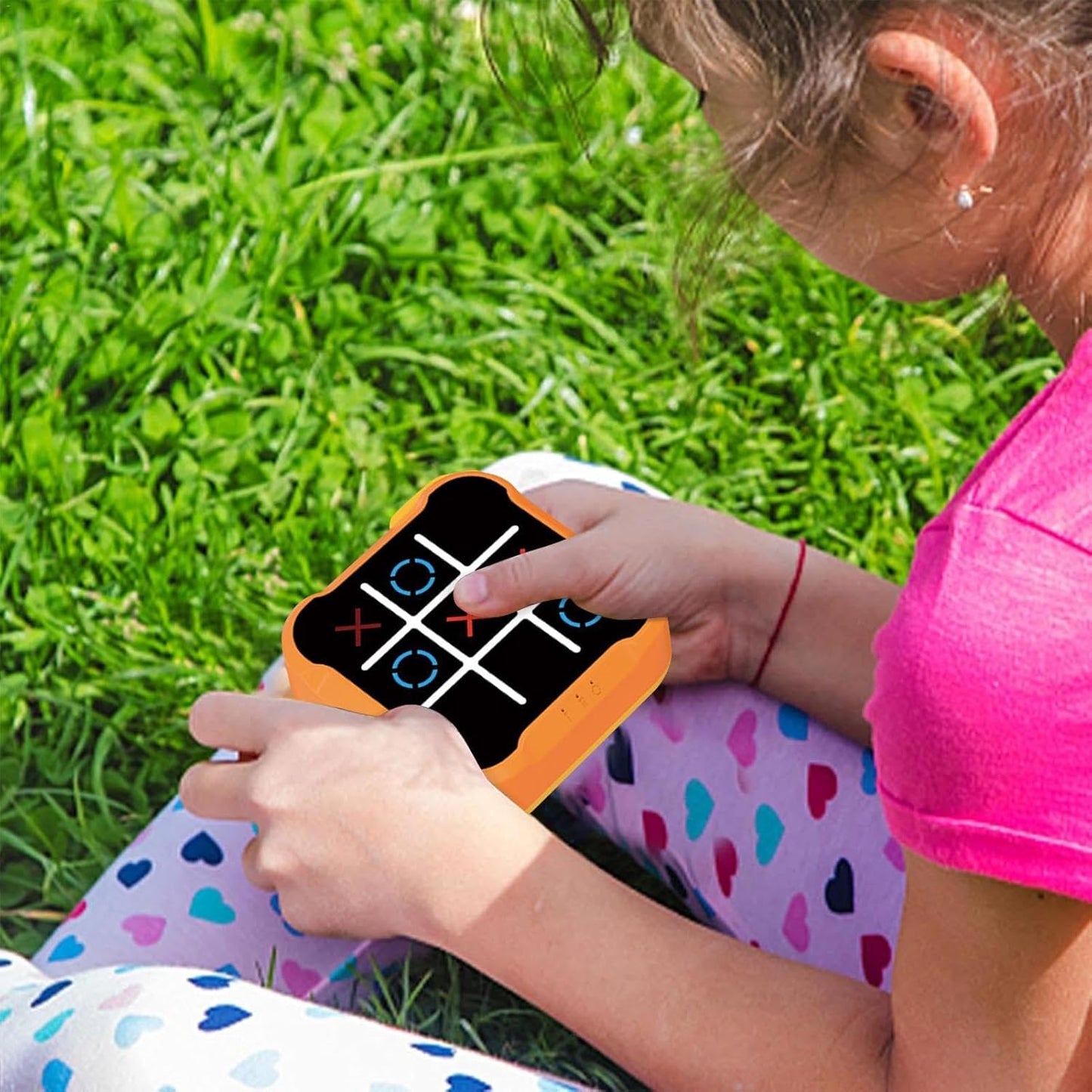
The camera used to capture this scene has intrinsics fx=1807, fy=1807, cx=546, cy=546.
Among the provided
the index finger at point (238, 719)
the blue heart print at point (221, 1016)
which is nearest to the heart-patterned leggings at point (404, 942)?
the blue heart print at point (221, 1016)

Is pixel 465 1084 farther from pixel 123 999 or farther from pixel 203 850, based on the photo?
pixel 203 850

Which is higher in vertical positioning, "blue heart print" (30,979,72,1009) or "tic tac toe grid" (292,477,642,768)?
"tic tac toe grid" (292,477,642,768)

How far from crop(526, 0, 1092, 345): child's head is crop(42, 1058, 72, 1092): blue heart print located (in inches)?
21.4

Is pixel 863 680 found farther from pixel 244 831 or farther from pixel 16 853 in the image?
pixel 16 853

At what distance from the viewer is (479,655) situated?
3.51ft

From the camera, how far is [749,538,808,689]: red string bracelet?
1143 millimetres

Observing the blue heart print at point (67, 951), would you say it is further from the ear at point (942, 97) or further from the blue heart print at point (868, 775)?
the ear at point (942, 97)

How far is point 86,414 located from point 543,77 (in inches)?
22.0

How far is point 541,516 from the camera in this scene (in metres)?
1.14

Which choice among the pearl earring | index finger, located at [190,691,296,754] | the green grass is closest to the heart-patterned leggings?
index finger, located at [190,691,296,754]

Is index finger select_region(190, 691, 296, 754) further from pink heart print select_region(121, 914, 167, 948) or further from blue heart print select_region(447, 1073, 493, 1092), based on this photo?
blue heart print select_region(447, 1073, 493, 1092)

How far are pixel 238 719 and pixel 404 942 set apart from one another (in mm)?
211

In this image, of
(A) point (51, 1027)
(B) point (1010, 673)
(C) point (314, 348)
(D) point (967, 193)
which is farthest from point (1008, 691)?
(C) point (314, 348)

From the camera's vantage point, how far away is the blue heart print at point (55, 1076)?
0.82m
